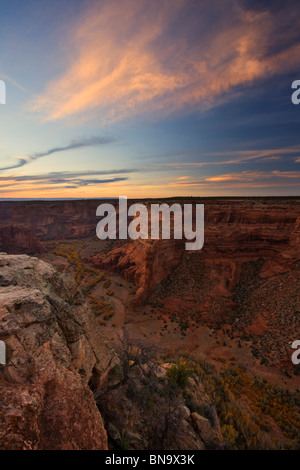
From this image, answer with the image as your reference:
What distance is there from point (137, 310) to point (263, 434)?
58.6 ft

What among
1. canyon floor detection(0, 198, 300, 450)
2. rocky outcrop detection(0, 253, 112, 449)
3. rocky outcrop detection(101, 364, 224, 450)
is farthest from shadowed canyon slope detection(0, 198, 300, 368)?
rocky outcrop detection(0, 253, 112, 449)

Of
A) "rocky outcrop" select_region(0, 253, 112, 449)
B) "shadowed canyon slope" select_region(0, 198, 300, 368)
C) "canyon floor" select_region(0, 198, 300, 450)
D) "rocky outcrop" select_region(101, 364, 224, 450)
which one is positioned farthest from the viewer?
"shadowed canyon slope" select_region(0, 198, 300, 368)

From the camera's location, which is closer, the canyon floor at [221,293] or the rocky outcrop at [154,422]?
the rocky outcrop at [154,422]

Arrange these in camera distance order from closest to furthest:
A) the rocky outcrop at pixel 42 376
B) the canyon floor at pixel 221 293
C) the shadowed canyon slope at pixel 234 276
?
the rocky outcrop at pixel 42 376 < the canyon floor at pixel 221 293 < the shadowed canyon slope at pixel 234 276

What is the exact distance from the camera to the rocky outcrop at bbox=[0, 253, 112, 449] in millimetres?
3334

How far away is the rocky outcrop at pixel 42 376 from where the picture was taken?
333 centimetres

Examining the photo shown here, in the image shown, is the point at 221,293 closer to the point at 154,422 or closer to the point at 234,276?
the point at 234,276

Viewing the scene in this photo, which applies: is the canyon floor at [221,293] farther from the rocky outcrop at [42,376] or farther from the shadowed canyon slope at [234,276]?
the rocky outcrop at [42,376]

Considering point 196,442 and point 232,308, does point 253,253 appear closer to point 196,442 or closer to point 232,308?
point 232,308

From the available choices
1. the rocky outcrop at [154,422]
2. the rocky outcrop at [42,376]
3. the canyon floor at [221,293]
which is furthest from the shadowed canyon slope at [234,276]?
the rocky outcrop at [42,376]

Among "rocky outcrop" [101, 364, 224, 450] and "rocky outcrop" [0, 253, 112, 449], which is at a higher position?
"rocky outcrop" [0, 253, 112, 449]

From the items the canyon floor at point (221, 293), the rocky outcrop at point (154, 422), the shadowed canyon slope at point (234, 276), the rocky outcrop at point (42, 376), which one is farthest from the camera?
the shadowed canyon slope at point (234, 276)

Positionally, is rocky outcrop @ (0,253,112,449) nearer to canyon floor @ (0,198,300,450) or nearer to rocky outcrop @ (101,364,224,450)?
rocky outcrop @ (101,364,224,450)

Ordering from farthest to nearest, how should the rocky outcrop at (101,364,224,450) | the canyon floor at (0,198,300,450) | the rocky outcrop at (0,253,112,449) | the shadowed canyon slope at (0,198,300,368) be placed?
1. the shadowed canyon slope at (0,198,300,368)
2. the canyon floor at (0,198,300,450)
3. the rocky outcrop at (101,364,224,450)
4. the rocky outcrop at (0,253,112,449)
